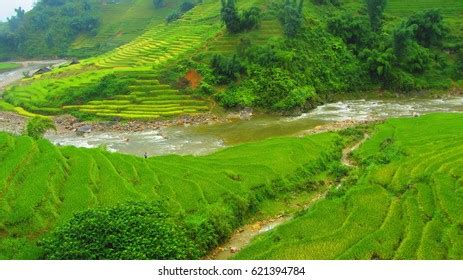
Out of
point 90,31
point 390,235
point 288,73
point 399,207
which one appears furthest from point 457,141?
point 90,31

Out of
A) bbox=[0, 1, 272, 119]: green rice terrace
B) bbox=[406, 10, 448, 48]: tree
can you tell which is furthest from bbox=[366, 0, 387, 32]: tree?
bbox=[0, 1, 272, 119]: green rice terrace

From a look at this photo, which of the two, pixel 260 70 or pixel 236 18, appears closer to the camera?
pixel 260 70

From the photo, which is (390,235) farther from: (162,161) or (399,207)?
(162,161)

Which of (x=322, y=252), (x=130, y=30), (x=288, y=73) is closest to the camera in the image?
(x=322, y=252)

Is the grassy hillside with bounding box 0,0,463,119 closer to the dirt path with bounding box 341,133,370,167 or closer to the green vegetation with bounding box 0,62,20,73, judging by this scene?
the dirt path with bounding box 341,133,370,167

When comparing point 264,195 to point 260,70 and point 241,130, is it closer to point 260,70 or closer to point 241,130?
point 241,130

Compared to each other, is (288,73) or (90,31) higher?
(90,31)

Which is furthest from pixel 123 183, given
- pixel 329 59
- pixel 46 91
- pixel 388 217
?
pixel 329 59
